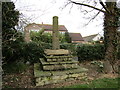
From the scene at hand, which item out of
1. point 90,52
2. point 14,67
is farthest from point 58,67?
point 90,52

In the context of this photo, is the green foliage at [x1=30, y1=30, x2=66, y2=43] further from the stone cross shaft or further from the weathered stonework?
the weathered stonework

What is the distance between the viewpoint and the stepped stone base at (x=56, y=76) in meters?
3.44

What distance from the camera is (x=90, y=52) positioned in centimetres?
812

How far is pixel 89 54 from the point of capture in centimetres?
812

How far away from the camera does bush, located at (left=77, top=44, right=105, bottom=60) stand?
26.0 feet

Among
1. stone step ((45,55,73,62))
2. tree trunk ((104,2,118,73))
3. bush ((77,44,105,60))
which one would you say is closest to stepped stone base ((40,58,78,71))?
stone step ((45,55,73,62))

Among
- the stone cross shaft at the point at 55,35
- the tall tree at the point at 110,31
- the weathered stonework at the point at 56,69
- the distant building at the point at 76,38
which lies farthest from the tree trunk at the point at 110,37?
the distant building at the point at 76,38

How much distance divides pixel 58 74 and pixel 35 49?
3.60 meters

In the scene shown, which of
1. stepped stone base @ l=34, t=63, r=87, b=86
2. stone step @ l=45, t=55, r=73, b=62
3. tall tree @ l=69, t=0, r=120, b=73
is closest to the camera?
stepped stone base @ l=34, t=63, r=87, b=86

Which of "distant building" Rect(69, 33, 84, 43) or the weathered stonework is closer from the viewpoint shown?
the weathered stonework

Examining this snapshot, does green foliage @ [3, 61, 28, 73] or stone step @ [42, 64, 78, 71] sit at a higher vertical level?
stone step @ [42, 64, 78, 71]

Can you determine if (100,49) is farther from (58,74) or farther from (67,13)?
(58,74)

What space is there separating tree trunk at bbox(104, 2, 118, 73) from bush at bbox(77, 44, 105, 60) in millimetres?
3188

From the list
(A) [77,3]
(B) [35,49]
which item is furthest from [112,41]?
(B) [35,49]
